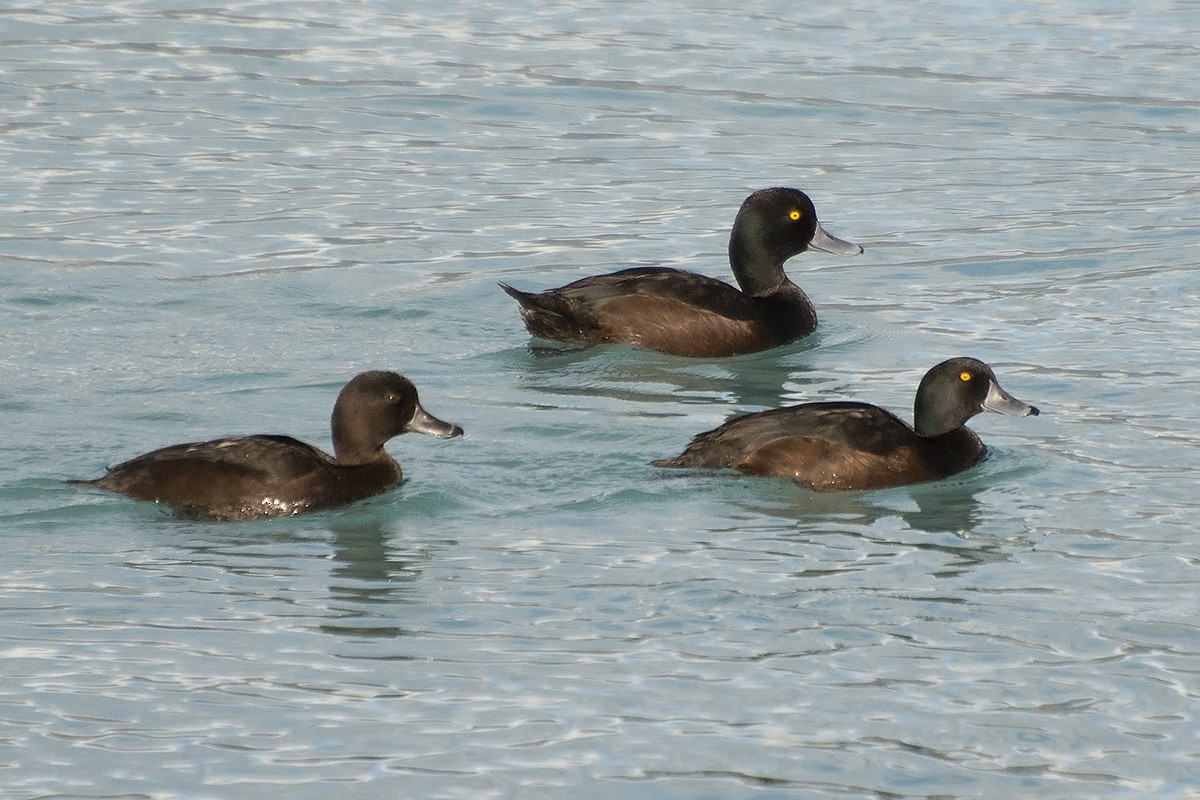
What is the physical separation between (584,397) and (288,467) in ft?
9.12

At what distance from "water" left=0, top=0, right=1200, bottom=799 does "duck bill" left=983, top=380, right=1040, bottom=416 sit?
0.29m

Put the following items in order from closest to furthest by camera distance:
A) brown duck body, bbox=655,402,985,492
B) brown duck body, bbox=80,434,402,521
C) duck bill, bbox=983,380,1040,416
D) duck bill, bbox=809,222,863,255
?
brown duck body, bbox=80,434,402,521 → brown duck body, bbox=655,402,985,492 → duck bill, bbox=983,380,1040,416 → duck bill, bbox=809,222,863,255

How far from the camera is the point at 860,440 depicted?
1076 centimetres

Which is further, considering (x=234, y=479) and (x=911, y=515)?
(x=911, y=515)

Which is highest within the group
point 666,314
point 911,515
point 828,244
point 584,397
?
point 828,244

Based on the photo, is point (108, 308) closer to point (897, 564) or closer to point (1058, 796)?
point (897, 564)

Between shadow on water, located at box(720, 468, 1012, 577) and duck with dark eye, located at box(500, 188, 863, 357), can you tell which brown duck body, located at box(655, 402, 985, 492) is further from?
duck with dark eye, located at box(500, 188, 863, 357)

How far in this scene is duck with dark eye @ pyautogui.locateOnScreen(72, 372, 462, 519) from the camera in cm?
1013

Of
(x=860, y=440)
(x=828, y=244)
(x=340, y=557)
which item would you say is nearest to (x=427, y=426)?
(x=340, y=557)

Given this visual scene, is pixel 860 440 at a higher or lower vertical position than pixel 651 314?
lower

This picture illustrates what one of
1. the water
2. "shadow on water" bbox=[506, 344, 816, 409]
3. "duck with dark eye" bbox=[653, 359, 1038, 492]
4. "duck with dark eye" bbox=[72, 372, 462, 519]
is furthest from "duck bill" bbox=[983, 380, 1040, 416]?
"duck with dark eye" bbox=[72, 372, 462, 519]

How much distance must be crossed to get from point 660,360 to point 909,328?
1.82m

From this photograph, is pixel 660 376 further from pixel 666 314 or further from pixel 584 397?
pixel 584 397

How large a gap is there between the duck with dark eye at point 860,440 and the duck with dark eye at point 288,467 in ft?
4.67
